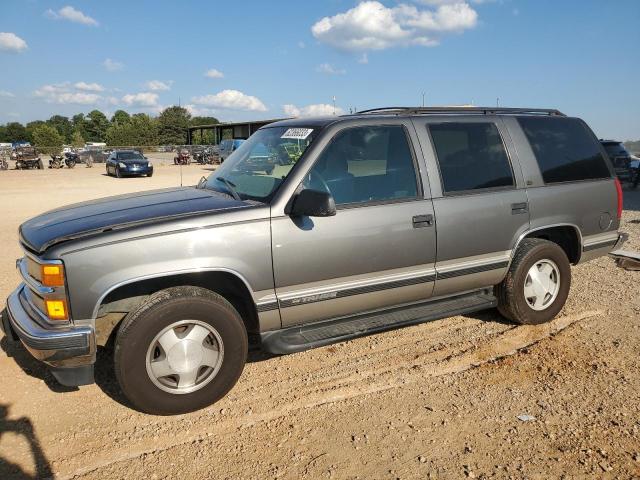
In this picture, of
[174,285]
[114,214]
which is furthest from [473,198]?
[114,214]

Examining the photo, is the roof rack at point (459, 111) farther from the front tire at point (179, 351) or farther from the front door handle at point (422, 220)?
the front tire at point (179, 351)

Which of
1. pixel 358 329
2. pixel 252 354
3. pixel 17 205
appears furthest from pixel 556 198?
pixel 17 205

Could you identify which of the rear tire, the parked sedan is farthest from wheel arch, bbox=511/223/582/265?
the parked sedan

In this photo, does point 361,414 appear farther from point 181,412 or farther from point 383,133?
point 383,133

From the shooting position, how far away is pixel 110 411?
328cm

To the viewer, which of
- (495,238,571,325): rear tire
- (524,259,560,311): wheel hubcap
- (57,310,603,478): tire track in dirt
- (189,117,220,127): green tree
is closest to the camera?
(57,310,603,478): tire track in dirt

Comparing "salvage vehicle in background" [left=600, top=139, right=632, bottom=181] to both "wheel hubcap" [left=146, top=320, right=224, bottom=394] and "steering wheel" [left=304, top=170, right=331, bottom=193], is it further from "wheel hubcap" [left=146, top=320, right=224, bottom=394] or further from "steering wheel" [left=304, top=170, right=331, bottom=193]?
"wheel hubcap" [left=146, top=320, right=224, bottom=394]

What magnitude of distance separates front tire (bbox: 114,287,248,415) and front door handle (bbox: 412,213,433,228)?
1503 millimetres

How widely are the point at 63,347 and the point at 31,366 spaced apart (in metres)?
1.28

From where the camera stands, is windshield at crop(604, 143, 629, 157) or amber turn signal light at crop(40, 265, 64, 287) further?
windshield at crop(604, 143, 629, 157)

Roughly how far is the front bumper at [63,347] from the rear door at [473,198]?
257cm

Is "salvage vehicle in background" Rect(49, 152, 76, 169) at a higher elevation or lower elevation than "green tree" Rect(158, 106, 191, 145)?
lower

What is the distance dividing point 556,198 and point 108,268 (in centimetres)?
378

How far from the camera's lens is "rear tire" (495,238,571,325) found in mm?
4363
